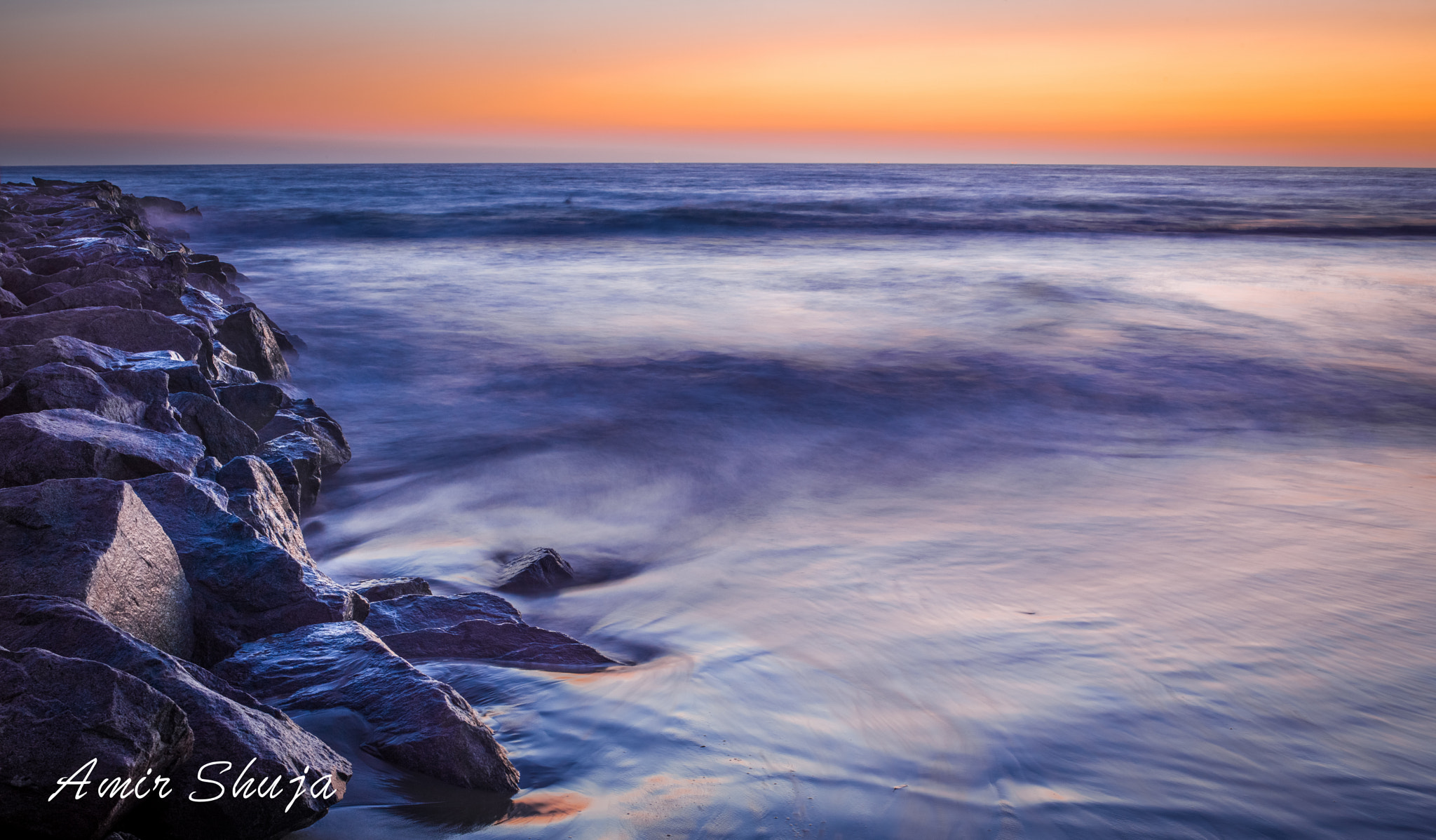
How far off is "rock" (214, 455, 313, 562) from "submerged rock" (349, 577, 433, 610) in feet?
0.81

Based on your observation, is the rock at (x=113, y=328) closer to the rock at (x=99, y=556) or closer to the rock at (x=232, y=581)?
the rock at (x=232, y=581)

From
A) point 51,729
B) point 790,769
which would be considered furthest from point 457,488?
point 51,729

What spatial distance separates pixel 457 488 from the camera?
5441mm

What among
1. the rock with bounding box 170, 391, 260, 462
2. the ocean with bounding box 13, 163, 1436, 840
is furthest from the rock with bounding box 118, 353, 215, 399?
the ocean with bounding box 13, 163, 1436, 840

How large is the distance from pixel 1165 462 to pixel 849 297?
8.05 m

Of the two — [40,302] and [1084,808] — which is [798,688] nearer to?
[1084,808]

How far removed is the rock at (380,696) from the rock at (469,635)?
43 cm

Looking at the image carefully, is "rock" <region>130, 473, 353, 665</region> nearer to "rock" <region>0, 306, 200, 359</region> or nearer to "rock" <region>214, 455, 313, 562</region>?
"rock" <region>214, 455, 313, 562</region>

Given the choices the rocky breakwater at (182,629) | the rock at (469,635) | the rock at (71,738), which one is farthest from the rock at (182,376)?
the rock at (71,738)

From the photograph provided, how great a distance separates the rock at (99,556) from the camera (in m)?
2.05

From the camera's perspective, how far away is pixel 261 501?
317cm

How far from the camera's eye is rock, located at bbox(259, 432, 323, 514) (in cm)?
418

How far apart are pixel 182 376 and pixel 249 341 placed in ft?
8.69

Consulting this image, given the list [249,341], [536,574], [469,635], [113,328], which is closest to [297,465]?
[536,574]
